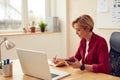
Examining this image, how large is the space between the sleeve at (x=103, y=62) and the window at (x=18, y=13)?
2.12 metres

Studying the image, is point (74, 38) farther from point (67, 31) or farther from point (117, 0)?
point (117, 0)

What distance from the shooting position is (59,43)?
4.09 meters

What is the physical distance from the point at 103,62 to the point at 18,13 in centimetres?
231

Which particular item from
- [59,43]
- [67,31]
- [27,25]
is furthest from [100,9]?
[27,25]

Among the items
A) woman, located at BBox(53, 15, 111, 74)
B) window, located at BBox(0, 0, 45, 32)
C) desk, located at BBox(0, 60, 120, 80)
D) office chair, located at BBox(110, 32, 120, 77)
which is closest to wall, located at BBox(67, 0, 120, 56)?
window, located at BBox(0, 0, 45, 32)

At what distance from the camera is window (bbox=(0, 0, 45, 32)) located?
11.5 ft

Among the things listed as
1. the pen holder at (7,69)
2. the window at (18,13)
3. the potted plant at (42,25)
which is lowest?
the pen holder at (7,69)

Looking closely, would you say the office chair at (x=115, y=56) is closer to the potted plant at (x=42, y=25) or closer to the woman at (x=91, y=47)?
the woman at (x=91, y=47)

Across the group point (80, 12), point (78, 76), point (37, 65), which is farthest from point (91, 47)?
point (80, 12)

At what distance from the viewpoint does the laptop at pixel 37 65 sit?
4.89 feet

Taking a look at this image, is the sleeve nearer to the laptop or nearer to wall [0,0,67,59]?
the laptop

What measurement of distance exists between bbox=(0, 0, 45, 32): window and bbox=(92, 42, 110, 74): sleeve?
212 centimetres

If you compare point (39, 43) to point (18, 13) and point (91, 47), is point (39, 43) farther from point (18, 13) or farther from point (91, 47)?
point (91, 47)

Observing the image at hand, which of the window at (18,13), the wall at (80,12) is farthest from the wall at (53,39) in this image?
the window at (18,13)
